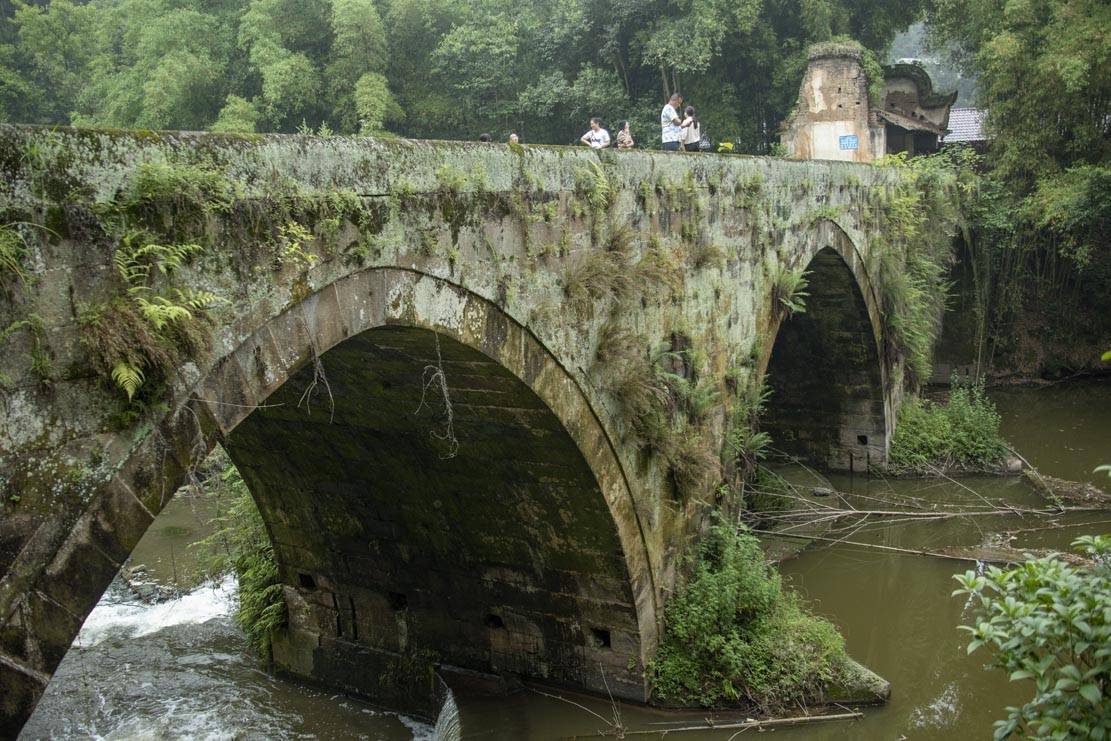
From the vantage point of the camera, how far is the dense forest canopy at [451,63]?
21172mm

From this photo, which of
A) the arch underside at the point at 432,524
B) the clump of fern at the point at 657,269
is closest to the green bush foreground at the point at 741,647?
the arch underside at the point at 432,524

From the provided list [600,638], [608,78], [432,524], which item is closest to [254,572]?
[432,524]

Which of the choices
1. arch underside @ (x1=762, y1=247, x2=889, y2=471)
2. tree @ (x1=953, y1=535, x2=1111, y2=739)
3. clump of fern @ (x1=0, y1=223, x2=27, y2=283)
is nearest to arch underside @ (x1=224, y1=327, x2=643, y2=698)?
clump of fern @ (x1=0, y1=223, x2=27, y2=283)

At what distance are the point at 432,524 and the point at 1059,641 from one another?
5.57 metres

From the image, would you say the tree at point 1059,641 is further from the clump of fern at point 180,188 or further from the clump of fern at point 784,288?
the clump of fern at point 784,288

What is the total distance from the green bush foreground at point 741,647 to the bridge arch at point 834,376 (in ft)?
18.9

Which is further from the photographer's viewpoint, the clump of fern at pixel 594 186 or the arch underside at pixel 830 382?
the arch underside at pixel 830 382

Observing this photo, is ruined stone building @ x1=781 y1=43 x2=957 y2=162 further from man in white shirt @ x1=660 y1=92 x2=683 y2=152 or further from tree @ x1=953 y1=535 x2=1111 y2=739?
tree @ x1=953 y1=535 x2=1111 y2=739

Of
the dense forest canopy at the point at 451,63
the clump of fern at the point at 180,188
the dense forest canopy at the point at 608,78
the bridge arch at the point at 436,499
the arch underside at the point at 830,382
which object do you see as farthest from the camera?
the dense forest canopy at the point at 451,63

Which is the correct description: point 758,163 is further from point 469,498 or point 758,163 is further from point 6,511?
point 6,511

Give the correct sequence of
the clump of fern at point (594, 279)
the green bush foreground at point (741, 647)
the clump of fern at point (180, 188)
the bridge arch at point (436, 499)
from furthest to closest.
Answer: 1. the green bush foreground at point (741, 647)
2. the clump of fern at point (594, 279)
3. the bridge arch at point (436, 499)
4. the clump of fern at point (180, 188)

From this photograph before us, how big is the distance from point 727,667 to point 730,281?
3.63 meters

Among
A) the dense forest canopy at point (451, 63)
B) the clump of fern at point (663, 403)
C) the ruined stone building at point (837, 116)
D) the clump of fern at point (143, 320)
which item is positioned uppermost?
the dense forest canopy at point (451, 63)

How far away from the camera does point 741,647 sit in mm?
8195
